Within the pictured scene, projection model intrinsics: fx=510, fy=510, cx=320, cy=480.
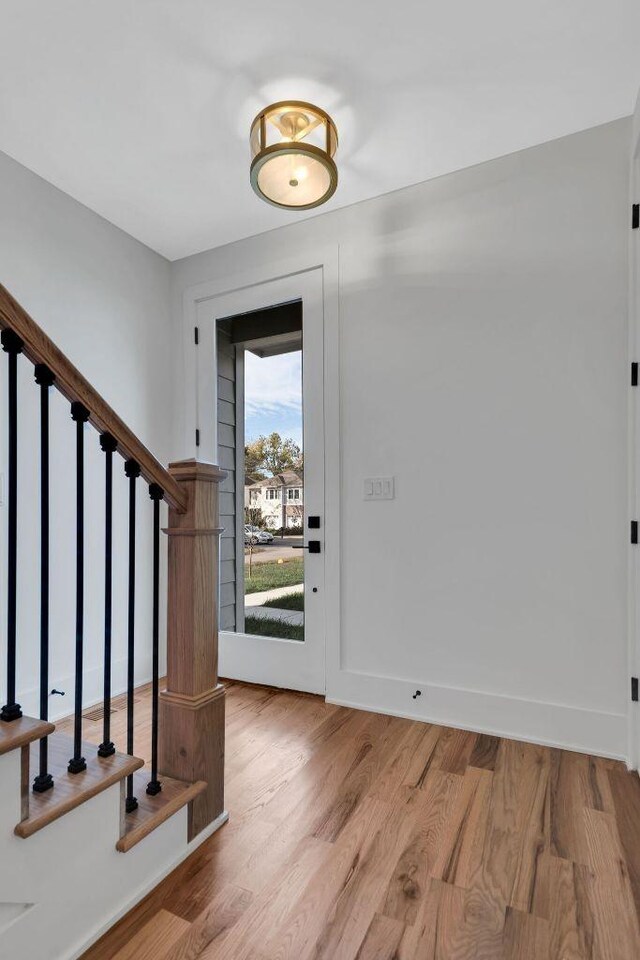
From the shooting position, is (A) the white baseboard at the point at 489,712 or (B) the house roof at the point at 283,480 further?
(B) the house roof at the point at 283,480

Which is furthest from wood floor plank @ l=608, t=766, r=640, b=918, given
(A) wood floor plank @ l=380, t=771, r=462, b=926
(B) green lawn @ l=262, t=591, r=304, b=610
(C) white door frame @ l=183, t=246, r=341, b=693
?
(B) green lawn @ l=262, t=591, r=304, b=610

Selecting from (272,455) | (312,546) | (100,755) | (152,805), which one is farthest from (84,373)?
(152,805)

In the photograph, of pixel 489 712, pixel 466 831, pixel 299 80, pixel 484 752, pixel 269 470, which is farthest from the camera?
pixel 269 470

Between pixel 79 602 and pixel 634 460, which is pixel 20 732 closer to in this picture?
pixel 79 602

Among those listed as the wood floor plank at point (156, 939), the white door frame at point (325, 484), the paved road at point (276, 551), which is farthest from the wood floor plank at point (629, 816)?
the paved road at point (276, 551)

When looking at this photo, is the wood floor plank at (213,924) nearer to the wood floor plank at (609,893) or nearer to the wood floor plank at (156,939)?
the wood floor plank at (156,939)

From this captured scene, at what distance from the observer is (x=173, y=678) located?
1529 millimetres

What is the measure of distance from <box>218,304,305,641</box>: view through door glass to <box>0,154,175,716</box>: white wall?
1.67 feet

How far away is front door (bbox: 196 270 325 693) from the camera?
2.71 metres

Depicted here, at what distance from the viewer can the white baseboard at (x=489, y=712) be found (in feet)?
6.67

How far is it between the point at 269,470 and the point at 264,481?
0.07 m

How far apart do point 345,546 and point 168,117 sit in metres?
2.03

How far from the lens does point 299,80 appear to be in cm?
188

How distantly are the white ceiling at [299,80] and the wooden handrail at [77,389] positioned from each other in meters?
1.29
